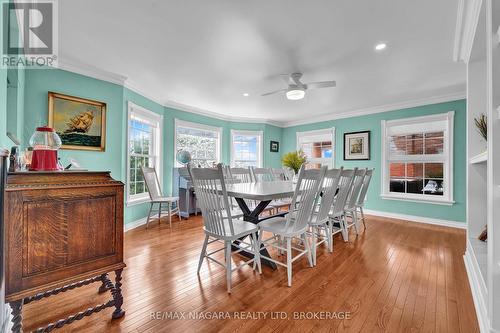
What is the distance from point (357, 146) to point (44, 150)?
5415 millimetres

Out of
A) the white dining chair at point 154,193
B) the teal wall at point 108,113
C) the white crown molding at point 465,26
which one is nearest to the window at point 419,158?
the white crown molding at point 465,26

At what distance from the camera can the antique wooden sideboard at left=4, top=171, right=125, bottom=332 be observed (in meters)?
1.06

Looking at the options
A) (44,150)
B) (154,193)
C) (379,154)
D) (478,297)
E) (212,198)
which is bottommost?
(478,297)

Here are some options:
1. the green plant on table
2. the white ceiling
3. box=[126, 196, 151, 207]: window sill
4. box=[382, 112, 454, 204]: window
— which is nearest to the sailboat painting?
the white ceiling

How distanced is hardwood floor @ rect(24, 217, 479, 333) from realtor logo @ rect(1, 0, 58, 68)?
1.85m

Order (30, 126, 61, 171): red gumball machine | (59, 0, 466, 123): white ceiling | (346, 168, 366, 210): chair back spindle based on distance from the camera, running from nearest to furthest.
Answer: (30, 126, 61, 171): red gumball machine
(59, 0, 466, 123): white ceiling
(346, 168, 366, 210): chair back spindle

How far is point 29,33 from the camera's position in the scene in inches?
81.4

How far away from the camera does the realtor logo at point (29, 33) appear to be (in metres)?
1.46

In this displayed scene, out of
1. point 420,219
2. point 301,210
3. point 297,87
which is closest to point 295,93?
point 297,87

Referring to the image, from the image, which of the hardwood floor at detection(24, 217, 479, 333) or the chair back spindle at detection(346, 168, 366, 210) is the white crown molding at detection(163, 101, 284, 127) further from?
the chair back spindle at detection(346, 168, 366, 210)

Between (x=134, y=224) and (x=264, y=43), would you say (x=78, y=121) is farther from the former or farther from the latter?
(x=264, y=43)

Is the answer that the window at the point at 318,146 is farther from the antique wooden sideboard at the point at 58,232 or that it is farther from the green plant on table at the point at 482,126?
the antique wooden sideboard at the point at 58,232

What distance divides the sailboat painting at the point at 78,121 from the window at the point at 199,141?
1700 millimetres

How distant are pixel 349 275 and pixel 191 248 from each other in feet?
6.16
